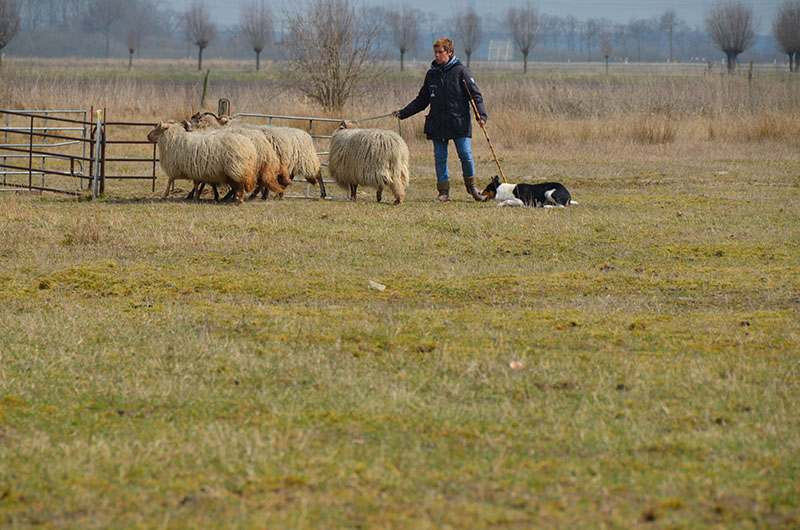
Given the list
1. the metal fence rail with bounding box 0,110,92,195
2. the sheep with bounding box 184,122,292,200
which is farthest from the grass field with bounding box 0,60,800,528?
the metal fence rail with bounding box 0,110,92,195

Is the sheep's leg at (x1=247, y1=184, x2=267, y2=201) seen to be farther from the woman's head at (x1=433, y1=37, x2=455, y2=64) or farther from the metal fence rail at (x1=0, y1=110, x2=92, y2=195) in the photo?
the woman's head at (x1=433, y1=37, x2=455, y2=64)

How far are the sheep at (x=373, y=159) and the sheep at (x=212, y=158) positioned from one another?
1265 mm

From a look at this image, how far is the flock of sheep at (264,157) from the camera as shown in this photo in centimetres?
1261

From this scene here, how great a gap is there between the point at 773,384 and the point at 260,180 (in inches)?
353

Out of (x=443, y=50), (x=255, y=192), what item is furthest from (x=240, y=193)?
(x=443, y=50)

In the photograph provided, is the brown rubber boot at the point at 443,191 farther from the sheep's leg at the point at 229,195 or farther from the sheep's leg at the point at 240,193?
the sheep's leg at the point at 229,195

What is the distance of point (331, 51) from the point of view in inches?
957

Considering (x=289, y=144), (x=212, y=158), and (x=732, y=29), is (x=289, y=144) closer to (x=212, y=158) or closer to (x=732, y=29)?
(x=212, y=158)

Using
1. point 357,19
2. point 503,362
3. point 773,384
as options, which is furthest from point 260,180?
point 357,19

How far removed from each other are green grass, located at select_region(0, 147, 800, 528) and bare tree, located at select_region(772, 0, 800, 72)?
6717 cm

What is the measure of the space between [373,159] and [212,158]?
2.17m

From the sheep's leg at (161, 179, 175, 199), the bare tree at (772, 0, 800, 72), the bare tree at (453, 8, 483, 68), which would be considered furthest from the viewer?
the bare tree at (453, 8, 483, 68)

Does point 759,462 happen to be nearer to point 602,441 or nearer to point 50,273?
point 602,441

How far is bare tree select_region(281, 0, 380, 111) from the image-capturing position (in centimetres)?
2428
